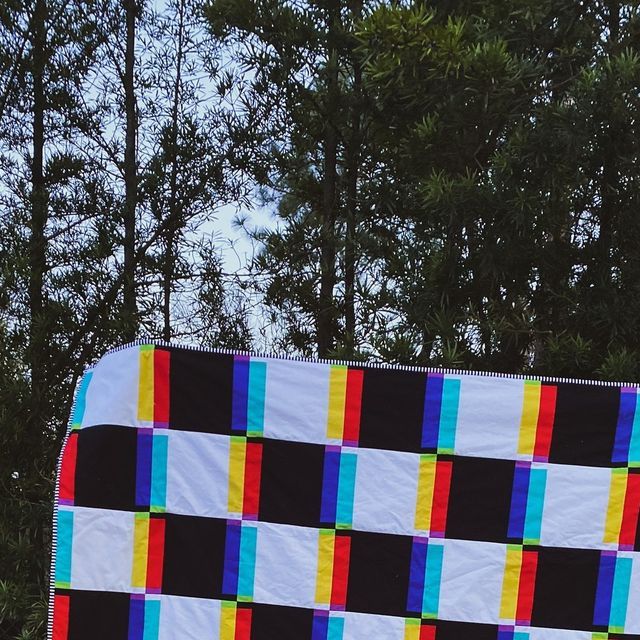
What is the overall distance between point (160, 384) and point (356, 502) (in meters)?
0.52

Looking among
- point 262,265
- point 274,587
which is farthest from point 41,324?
→ point 274,587

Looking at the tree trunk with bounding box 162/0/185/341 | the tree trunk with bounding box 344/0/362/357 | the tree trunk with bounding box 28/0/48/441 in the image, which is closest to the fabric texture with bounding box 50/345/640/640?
the tree trunk with bounding box 344/0/362/357

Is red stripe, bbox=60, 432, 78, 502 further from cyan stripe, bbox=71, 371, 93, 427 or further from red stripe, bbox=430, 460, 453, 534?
red stripe, bbox=430, 460, 453, 534

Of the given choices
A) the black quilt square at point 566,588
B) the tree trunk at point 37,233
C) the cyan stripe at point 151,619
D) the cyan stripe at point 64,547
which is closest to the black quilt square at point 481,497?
the black quilt square at point 566,588

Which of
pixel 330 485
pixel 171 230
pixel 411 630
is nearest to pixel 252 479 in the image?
pixel 330 485

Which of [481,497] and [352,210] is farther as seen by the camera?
[352,210]

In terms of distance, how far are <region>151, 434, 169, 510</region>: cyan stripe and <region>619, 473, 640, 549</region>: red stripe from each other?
1.04 m

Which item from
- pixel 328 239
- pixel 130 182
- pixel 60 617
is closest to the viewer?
pixel 60 617

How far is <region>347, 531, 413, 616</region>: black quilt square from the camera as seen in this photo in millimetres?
1551

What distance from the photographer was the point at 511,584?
1.56 meters

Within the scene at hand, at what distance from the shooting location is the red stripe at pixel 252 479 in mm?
1557

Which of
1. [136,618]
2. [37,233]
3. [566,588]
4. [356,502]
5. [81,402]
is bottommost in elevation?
[136,618]

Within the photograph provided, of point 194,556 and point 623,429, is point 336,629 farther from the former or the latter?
point 623,429

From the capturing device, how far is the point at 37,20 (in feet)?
7.03
